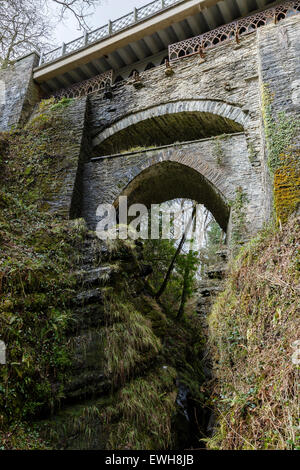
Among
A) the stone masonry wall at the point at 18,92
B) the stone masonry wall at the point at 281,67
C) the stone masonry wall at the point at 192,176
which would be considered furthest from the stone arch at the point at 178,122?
the stone masonry wall at the point at 18,92

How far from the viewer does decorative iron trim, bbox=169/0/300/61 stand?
857 centimetres

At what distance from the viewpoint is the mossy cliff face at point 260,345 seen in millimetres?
3057

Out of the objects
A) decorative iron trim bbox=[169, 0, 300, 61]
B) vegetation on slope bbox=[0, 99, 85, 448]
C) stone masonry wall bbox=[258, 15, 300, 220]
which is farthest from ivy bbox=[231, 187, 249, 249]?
decorative iron trim bbox=[169, 0, 300, 61]

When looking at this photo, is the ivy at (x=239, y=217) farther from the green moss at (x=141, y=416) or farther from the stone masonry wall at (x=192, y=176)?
the green moss at (x=141, y=416)

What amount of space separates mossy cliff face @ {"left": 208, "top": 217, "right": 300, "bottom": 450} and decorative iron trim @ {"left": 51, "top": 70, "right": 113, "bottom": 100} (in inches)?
327

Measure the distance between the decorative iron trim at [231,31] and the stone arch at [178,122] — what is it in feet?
5.36

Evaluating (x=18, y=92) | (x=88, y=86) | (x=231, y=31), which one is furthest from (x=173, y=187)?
(x=18, y=92)

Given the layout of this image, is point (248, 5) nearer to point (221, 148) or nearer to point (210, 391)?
point (221, 148)

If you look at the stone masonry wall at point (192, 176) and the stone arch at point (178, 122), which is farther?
the stone arch at point (178, 122)

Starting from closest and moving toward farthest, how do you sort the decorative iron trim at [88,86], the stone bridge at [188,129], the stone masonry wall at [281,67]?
the stone masonry wall at [281,67] → the stone bridge at [188,129] → the decorative iron trim at [88,86]

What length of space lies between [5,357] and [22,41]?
1497 cm

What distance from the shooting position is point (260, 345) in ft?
12.8

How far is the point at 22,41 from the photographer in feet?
48.6
